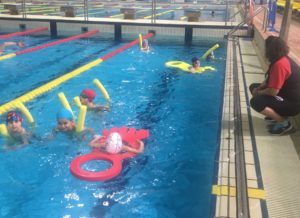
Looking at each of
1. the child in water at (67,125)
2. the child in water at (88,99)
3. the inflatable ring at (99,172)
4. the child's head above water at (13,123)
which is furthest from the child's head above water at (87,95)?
the inflatable ring at (99,172)

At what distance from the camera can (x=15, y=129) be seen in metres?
5.09

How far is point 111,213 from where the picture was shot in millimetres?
3711

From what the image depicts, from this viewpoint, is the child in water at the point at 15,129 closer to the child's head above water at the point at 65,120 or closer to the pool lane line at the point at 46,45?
the child's head above water at the point at 65,120

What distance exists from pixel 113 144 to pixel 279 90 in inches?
85.5

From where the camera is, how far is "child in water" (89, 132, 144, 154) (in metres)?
4.57

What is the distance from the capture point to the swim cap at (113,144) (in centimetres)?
457

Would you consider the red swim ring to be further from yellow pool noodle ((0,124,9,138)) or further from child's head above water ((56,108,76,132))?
yellow pool noodle ((0,124,9,138))

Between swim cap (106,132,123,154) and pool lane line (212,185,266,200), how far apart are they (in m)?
1.57

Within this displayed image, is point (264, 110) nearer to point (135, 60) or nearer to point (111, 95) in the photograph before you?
point (111, 95)

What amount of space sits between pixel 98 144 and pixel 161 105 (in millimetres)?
2558

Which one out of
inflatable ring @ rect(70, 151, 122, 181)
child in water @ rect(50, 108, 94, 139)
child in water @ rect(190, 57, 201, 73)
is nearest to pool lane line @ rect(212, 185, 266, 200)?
inflatable ring @ rect(70, 151, 122, 181)

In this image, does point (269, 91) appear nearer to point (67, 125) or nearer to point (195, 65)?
point (67, 125)

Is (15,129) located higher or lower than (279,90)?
lower

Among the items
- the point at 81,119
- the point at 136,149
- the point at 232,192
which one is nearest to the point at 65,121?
the point at 81,119
